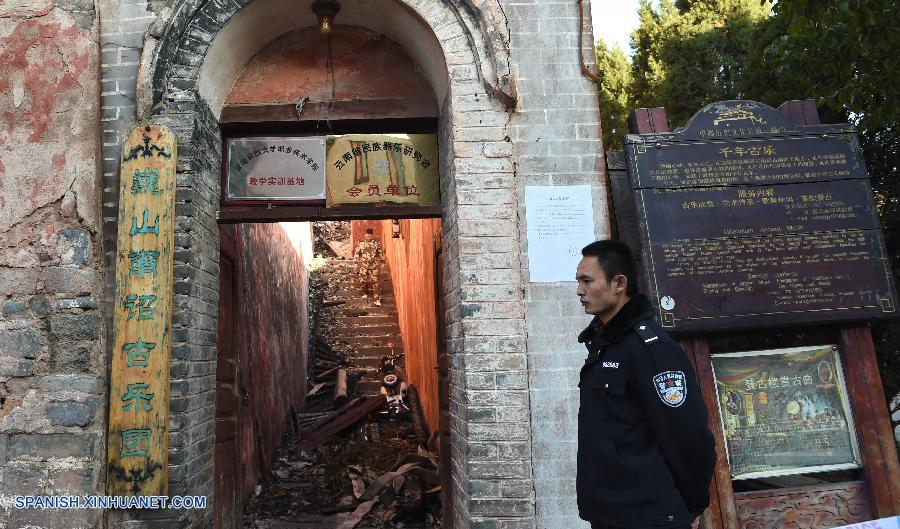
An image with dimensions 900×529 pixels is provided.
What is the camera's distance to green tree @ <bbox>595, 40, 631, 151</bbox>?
8.95 meters

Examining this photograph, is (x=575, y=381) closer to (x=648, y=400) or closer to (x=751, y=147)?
(x=648, y=400)

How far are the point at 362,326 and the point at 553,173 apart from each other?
31.1ft

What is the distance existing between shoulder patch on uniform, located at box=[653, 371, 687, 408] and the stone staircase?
938 centimetres

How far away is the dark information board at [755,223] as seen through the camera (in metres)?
3.86

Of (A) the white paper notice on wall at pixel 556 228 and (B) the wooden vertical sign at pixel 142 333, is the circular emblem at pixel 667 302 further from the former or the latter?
(B) the wooden vertical sign at pixel 142 333

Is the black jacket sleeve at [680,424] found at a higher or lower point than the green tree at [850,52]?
lower

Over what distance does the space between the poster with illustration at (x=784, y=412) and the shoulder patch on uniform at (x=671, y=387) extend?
2144mm

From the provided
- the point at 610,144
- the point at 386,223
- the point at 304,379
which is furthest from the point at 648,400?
the point at 386,223

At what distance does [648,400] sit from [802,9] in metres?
3.24

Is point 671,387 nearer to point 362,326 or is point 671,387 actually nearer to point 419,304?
point 419,304

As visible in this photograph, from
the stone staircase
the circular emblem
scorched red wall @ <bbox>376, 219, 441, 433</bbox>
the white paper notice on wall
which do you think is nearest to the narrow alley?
the stone staircase

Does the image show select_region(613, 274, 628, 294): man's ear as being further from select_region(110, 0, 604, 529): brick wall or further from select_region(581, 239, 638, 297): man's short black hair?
A: select_region(110, 0, 604, 529): brick wall

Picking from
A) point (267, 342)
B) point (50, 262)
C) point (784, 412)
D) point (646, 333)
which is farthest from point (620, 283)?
point (267, 342)

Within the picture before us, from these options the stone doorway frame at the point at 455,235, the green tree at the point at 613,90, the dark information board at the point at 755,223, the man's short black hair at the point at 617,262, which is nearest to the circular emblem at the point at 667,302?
the dark information board at the point at 755,223
